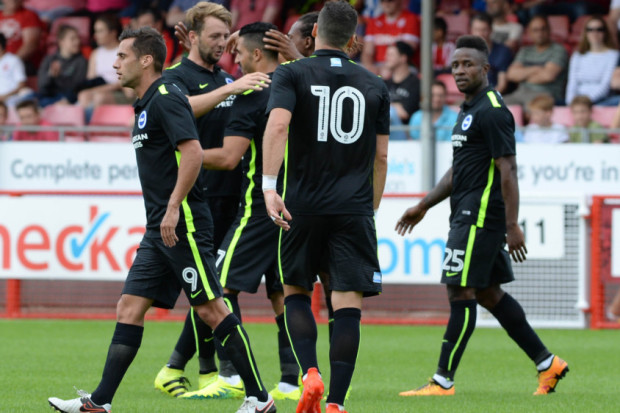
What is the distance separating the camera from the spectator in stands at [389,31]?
1869 cm

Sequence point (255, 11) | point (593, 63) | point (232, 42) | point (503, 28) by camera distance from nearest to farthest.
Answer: point (232, 42), point (593, 63), point (503, 28), point (255, 11)

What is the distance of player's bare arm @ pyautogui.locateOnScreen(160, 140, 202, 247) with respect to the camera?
656cm

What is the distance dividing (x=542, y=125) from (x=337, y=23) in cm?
936

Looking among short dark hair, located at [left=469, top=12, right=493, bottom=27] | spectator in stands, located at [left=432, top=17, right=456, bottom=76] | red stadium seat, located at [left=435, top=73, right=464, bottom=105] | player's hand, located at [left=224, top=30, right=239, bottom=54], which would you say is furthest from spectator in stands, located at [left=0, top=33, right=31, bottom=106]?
player's hand, located at [left=224, top=30, right=239, bottom=54]

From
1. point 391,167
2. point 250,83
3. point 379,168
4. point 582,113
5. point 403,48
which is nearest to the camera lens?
point 379,168

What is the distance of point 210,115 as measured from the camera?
836cm

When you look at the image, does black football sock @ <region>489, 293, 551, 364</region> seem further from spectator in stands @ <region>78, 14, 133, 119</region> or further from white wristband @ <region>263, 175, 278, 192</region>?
spectator in stands @ <region>78, 14, 133, 119</region>

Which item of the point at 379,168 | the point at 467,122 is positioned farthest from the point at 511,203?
the point at 379,168

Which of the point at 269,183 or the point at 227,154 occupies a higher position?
the point at 227,154

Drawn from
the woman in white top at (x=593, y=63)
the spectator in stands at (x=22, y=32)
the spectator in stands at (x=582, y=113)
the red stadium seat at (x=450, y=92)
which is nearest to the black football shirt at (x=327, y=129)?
the spectator in stands at (x=582, y=113)

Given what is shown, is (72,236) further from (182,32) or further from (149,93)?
(149,93)

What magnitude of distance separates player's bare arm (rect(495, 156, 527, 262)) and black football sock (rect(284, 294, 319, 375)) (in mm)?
1745

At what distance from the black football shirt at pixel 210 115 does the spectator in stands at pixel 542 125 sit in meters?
6.90

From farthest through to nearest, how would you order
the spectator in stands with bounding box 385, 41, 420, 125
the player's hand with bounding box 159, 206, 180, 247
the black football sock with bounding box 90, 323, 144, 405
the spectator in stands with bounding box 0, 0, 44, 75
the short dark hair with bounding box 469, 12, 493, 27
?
the spectator in stands with bounding box 0, 0, 44, 75 < the short dark hair with bounding box 469, 12, 493, 27 < the spectator in stands with bounding box 385, 41, 420, 125 < the black football sock with bounding box 90, 323, 144, 405 < the player's hand with bounding box 159, 206, 180, 247
